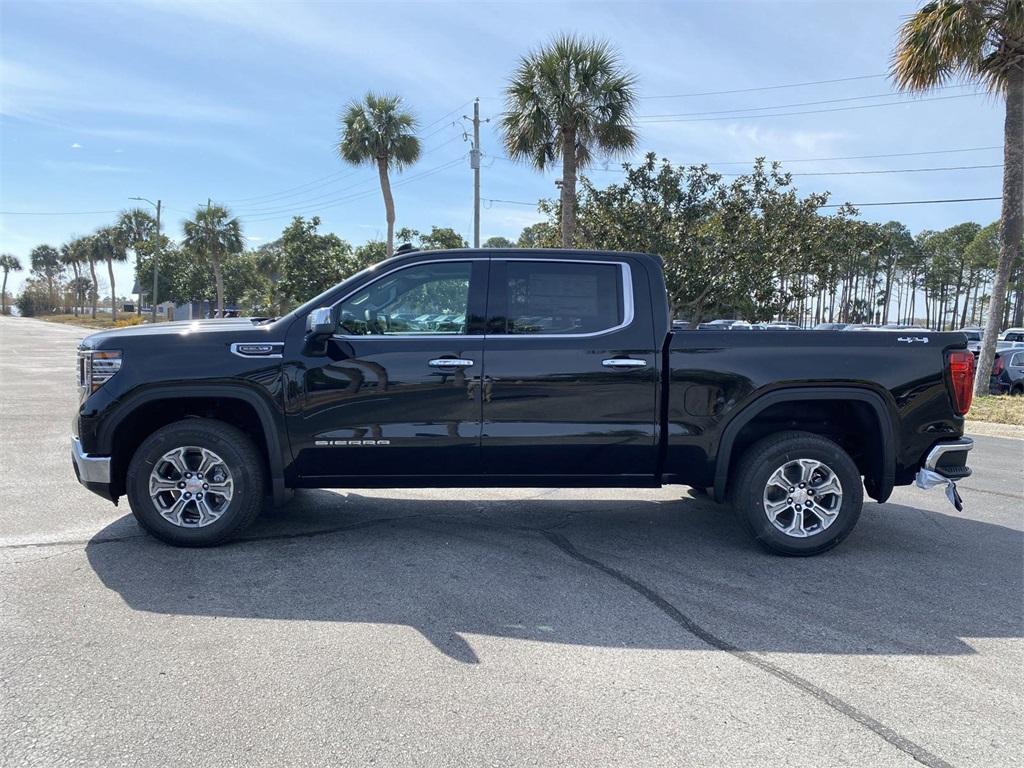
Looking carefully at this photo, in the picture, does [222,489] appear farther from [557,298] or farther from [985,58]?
[985,58]

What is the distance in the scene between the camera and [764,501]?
5008mm

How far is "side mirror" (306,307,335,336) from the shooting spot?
4.80m

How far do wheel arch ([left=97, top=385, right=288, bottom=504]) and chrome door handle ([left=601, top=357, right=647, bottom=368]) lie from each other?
7.08ft

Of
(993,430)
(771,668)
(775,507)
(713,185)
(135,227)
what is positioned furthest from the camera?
(135,227)

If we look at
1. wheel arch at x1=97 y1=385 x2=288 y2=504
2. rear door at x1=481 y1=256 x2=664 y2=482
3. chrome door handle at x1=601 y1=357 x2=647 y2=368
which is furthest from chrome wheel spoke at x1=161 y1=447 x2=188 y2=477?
chrome door handle at x1=601 y1=357 x2=647 y2=368

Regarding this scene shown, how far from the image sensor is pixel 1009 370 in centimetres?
1831

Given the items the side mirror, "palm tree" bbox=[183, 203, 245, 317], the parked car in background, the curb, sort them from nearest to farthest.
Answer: the side mirror, the curb, the parked car in background, "palm tree" bbox=[183, 203, 245, 317]

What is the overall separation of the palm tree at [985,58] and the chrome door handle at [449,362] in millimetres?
14165

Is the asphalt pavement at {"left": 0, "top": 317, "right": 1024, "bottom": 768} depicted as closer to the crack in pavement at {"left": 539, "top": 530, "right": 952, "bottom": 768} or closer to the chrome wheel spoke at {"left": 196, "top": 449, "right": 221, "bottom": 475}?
the crack in pavement at {"left": 539, "top": 530, "right": 952, "bottom": 768}

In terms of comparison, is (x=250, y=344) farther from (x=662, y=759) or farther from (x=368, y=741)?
(x=662, y=759)

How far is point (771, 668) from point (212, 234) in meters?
52.9

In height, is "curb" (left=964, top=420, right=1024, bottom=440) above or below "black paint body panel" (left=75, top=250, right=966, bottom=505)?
below

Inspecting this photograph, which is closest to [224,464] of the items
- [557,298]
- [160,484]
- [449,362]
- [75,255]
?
[160,484]

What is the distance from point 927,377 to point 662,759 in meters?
3.40
